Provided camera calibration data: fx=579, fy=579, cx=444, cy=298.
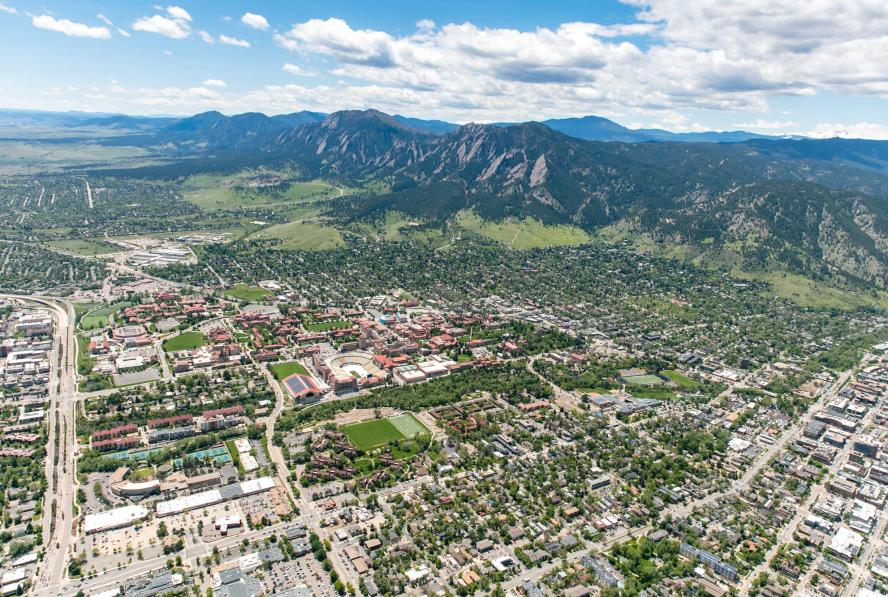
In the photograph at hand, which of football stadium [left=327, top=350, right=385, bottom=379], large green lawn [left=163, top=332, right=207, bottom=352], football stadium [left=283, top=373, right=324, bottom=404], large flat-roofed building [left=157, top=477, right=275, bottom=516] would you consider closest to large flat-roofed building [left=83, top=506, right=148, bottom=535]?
large flat-roofed building [left=157, top=477, right=275, bottom=516]

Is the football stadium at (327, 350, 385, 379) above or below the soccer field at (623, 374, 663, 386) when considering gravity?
above

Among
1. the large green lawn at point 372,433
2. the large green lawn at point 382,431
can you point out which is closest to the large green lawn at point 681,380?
the large green lawn at point 382,431

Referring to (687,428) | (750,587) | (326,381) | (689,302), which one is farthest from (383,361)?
(689,302)

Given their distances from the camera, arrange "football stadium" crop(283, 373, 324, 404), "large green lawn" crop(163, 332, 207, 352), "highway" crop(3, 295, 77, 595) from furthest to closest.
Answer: "large green lawn" crop(163, 332, 207, 352), "football stadium" crop(283, 373, 324, 404), "highway" crop(3, 295, 77, 595)

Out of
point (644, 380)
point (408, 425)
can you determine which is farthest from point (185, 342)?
point (644, 380)

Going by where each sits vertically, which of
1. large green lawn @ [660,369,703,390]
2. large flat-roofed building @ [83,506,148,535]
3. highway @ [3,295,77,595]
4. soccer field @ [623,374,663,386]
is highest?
large flat-roofed building @ [83,506,148,535]

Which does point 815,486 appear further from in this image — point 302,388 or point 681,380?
point 302,388

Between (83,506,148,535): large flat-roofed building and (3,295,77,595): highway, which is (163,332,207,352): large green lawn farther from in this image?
(83,506,148,535): large flat-roofed building
